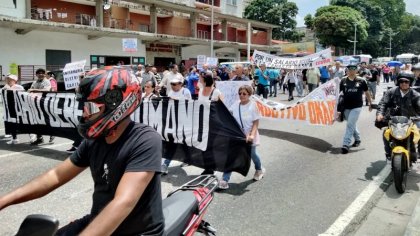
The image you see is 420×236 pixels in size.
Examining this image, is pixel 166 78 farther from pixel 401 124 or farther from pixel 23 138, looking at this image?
pixel 401 124

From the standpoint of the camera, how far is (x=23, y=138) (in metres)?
9.53

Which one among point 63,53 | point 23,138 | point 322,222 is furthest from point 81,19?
point 322,222

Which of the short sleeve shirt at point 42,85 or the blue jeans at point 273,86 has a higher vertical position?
the short sleeve shirt at point 42,85

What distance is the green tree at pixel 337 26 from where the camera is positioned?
209ft

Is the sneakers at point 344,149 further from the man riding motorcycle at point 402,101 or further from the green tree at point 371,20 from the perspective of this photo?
the green tree at point 371,20

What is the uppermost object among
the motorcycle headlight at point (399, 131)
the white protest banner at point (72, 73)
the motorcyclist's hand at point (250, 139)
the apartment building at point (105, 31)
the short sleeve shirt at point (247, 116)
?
the apartment building at point (105, 31)

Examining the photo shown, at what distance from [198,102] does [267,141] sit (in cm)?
340

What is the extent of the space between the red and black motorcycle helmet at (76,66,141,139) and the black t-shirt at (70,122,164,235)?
0.36 feet

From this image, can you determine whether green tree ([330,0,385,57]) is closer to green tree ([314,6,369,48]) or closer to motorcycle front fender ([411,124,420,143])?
green tree ([314,6,369,48])

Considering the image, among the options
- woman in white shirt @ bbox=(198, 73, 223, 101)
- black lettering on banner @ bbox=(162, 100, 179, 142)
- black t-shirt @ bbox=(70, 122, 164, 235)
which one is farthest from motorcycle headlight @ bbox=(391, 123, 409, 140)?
black t-shirt @ bbox=(70, 122, 164, 235)

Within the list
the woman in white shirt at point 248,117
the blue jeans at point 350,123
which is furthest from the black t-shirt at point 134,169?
the blue jeans at point 350,123

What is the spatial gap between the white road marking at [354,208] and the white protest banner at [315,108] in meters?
2.79

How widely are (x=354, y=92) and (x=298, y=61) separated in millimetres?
6164

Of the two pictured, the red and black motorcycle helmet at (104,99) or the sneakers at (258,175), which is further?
the sneakers at (258,175)
